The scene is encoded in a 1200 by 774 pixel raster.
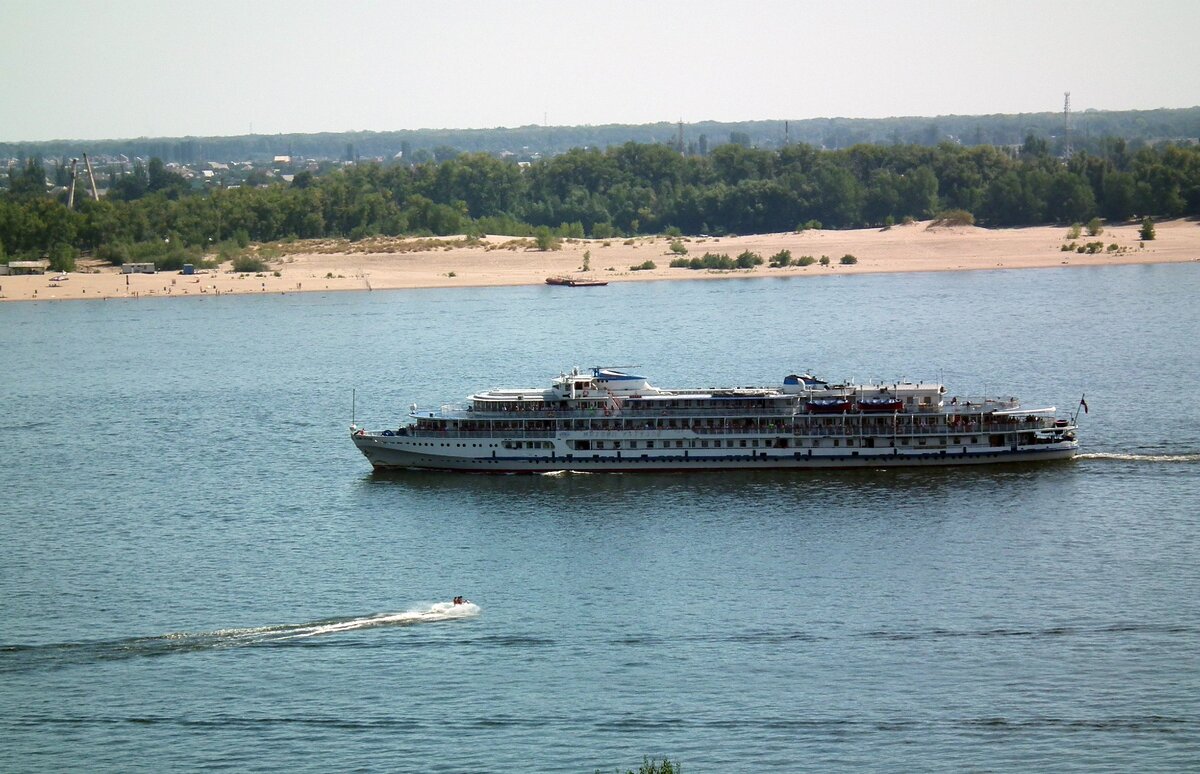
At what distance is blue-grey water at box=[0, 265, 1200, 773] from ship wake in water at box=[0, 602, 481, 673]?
5.8 inches

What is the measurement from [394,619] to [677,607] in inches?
364

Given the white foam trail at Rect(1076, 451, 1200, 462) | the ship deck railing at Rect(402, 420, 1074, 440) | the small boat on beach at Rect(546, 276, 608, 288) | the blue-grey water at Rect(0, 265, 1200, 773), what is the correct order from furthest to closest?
the small boat on beach at Rect(546, 276, 608, 288), the ship deck railing at Rect(402, 420, 1074, 440), the white foam trail at Rect(1076, 451, 1200, 462), the blue-grey water at Rect(0, 265, 1200, 773)

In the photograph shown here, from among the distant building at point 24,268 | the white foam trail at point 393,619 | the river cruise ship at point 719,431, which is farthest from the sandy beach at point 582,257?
the white foam trail at point 393,619

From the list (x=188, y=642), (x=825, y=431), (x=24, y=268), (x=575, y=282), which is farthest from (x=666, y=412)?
(x=24, y=268)

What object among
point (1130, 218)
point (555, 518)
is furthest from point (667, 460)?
point (1130, 218)

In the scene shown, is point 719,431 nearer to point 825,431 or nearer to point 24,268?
point 825,431

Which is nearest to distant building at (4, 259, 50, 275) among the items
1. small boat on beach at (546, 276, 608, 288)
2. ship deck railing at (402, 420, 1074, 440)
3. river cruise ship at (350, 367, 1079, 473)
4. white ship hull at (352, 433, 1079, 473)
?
small boat on beach at (546, 276, 608, 288)

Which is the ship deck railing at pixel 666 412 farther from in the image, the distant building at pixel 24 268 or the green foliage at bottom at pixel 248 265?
the distant building at pixel 24 268

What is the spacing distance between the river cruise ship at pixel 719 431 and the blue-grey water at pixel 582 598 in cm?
120

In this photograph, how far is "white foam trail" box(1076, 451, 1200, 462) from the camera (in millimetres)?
74250

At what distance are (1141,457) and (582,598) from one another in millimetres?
30953

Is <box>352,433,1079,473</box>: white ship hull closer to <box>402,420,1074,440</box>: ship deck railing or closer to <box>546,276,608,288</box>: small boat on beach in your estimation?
<box>402,420,1074,440</box>: ship deck railing

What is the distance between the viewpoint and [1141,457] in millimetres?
75062

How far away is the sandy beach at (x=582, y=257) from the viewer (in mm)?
167125
